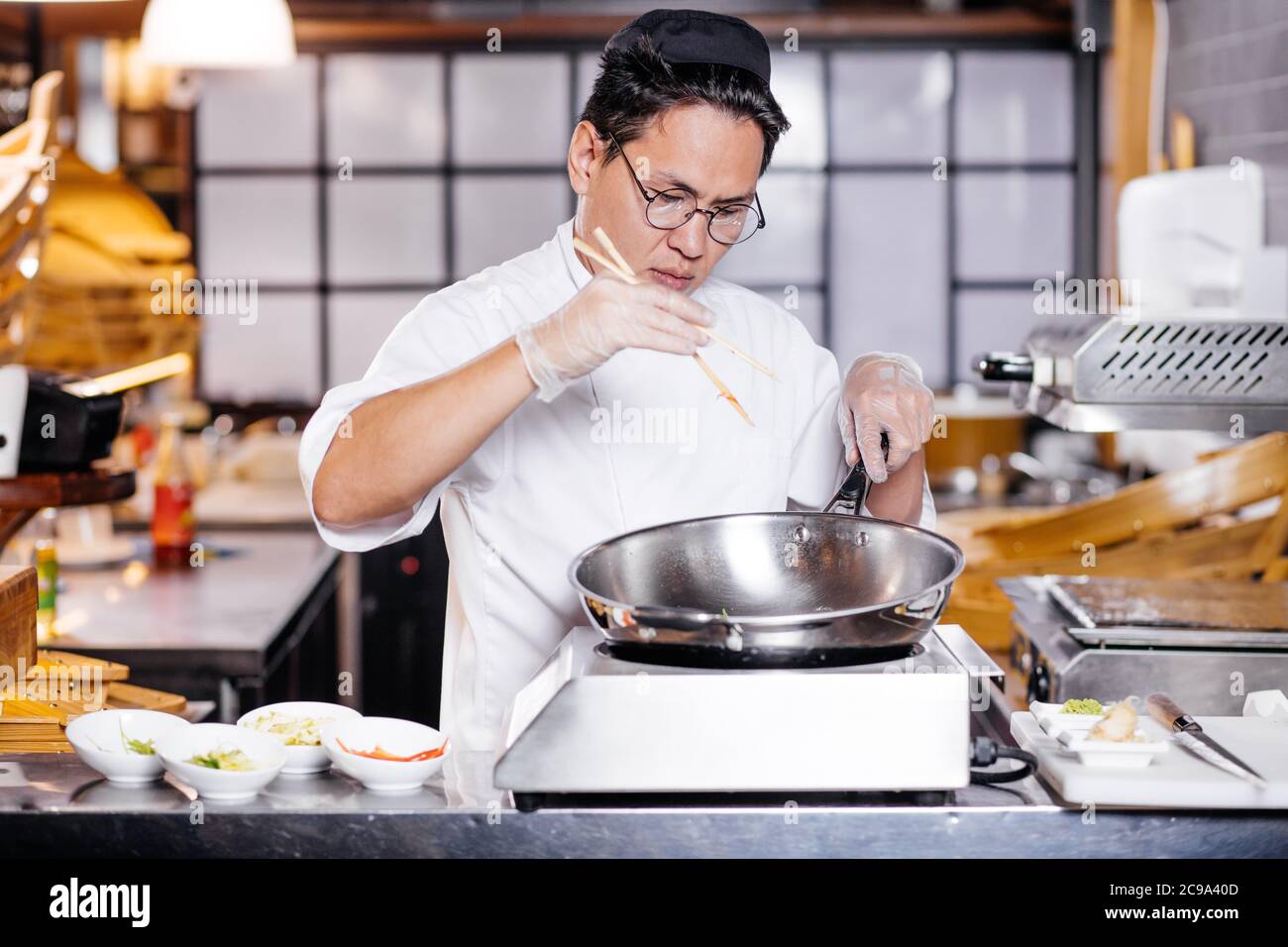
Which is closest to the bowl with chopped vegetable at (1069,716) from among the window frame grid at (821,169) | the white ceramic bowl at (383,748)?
the white ceramic bowl at (383,748)

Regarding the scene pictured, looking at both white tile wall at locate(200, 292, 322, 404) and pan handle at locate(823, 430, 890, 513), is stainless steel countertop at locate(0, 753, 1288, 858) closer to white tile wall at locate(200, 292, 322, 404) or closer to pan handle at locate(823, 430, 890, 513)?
pan handle at locate(823, 430, 890, 513)

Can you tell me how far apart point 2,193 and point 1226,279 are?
306 centimetres

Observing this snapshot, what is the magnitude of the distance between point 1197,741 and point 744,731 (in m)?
0.55

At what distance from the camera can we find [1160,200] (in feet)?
14.1

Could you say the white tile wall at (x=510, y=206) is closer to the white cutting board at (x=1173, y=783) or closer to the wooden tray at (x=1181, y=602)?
the wooden tray at (x=1181, y=602)

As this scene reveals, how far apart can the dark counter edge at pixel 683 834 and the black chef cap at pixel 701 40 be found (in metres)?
0.98

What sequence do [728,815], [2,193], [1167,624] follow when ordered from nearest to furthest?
[728,815], [1167,624], [2,193]

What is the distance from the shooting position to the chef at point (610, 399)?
167 centimetres

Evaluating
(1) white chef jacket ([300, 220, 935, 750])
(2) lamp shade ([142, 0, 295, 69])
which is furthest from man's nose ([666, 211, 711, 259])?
(2) lamp shade ([142, 0, 295, 69])

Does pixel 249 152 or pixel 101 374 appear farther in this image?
pixel 249 152

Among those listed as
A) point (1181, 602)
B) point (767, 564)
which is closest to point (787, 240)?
point (1181, 602)

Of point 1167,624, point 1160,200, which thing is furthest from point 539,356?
point 1160,200
